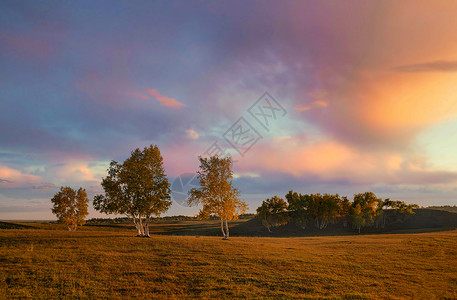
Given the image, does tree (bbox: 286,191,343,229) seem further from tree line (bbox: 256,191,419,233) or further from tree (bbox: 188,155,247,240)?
tree (bbox: 188,155,247,240)

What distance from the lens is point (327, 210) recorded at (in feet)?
320

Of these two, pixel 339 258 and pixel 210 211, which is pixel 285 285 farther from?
pixel 210 211

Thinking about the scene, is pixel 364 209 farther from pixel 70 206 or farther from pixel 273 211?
pixel 70 206

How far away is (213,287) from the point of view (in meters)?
17.5

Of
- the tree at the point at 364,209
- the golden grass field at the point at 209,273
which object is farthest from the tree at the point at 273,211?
the golden grass field at the point at 209,273

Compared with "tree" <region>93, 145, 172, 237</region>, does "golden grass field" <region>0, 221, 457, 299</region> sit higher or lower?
lower

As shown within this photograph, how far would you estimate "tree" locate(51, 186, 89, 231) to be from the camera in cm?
8131

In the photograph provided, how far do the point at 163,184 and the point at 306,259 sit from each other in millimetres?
29681

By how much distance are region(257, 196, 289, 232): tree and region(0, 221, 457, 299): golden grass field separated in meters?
71.3

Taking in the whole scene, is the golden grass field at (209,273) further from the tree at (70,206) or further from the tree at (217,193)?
the tree at (70,206)

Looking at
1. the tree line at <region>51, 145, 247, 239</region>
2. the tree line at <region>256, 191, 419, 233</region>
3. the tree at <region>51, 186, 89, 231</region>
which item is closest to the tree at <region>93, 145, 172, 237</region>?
the tree line at <region>51, 145, 247, 239</region>

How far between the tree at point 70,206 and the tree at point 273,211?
211ft

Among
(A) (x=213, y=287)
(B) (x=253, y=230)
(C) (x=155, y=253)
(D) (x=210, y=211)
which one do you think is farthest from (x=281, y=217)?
(A) (x=213, y=287)

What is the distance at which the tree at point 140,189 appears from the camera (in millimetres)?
45750
